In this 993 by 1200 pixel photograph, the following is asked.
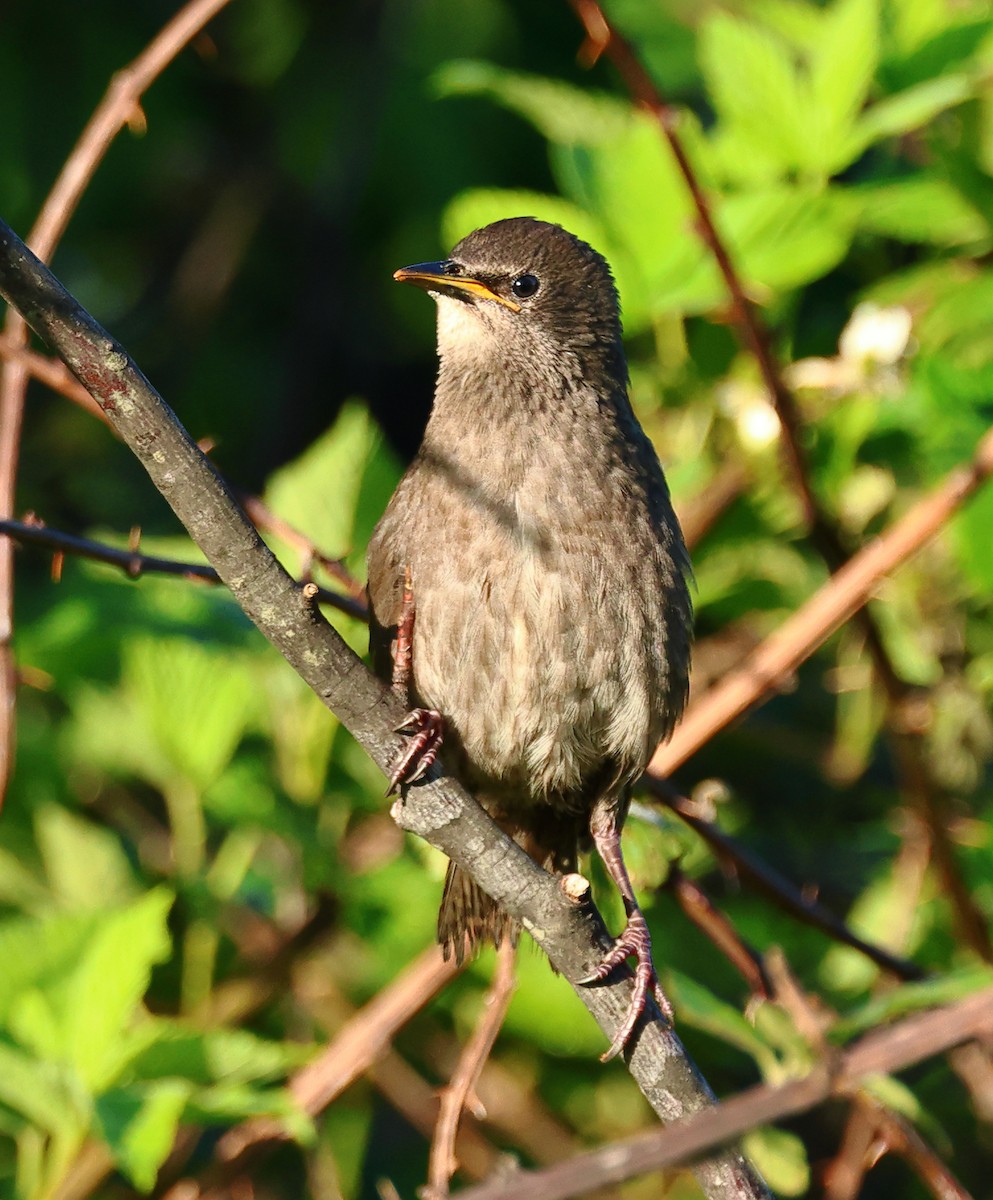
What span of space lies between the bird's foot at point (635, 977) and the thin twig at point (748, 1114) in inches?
41.6

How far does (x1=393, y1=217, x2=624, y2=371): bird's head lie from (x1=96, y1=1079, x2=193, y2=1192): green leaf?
5.70 ft

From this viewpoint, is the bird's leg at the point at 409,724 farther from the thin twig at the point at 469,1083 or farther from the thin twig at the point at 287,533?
the thin twig at the point at 469,1083

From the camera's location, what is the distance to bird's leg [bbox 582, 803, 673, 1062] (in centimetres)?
259

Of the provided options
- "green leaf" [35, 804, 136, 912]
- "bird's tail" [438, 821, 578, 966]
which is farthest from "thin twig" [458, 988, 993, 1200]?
"green leaf" [35, 804, 136, 912]

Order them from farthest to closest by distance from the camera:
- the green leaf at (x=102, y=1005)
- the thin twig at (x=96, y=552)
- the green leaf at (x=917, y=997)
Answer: the green leaf at (x=102, y=1005) < the green leaf at (x=917, y=997) < the thin twig at (x=96, y=552)

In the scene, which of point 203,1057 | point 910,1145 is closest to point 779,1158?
point 910,1145

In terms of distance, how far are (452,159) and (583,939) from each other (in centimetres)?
356

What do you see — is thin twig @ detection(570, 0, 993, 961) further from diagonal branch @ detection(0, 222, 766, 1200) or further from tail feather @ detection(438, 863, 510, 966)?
diagonal branch @ detection(0, 222, 766, 1200)

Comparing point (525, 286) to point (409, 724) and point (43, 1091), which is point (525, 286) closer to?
point (409, 724)

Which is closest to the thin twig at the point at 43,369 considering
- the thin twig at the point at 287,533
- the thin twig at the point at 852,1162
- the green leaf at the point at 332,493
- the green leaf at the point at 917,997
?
the thin twig at the point at 287,533

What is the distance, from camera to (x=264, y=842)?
14.0 feet

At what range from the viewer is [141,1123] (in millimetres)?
3104

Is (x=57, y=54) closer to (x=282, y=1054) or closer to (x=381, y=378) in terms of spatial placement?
(x=381, y=378)

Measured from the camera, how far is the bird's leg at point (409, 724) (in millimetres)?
2535
